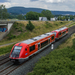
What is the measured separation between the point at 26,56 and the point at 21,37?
23759 mm

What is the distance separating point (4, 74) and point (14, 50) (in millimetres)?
3863

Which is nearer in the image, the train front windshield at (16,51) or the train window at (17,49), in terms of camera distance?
the train front windshield at (16,51)

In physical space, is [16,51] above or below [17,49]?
below

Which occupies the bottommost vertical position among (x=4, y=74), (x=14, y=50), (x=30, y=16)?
(x=4, y=74)

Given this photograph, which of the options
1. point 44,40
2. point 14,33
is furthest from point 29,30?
point 44,40

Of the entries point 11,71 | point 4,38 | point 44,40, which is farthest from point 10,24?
point 11,71

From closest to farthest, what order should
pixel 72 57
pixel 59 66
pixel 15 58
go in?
pixel 59 66
pixel 72 57
pixel 15 58

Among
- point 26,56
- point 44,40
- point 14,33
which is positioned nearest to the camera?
point 26,56

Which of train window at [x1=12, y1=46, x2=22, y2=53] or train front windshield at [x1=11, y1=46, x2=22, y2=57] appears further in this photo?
train window at [x1=12, y1=46, x2=22, y2=53]

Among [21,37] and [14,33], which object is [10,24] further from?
[21,37]

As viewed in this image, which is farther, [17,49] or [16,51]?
[17,49]

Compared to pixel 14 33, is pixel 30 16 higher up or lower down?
higher up

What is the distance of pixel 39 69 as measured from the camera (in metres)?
10.9

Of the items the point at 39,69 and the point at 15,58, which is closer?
the point at 39,69
